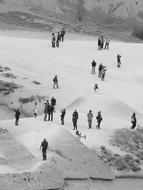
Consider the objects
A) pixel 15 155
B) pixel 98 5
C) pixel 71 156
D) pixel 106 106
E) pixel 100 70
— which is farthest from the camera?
pixel 98 5

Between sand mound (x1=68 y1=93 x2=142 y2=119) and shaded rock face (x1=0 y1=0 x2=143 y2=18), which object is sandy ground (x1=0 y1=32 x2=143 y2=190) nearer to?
sand mound (x1=68 y1=93 x2=142 y2=119)

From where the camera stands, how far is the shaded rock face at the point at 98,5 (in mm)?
110869

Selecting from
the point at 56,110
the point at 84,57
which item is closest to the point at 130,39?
the point at 84,57

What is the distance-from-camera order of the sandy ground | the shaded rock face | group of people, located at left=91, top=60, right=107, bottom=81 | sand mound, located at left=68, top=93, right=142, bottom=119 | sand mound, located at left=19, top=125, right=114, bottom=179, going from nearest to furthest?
sand mound, located at left=19, top=125, right=114, bottom=179
the sandy ground
sand mound, located at left=68, top=93, right=142, bottom=119
group of people, located at left=91, top=60, right=107, bottom=81
the shaded rock face

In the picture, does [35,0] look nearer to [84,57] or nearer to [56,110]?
[84,57]

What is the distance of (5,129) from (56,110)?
32.3ft

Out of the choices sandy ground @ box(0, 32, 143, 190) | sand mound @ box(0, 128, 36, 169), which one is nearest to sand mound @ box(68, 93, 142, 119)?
sandy ground @ box(0, 32, 143, 190)

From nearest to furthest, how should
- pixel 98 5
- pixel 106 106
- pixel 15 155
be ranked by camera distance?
pixel 15 155 < pixel 106 106 < pixel 98 5

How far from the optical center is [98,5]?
4582 inches

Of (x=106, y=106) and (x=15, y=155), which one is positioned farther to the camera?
(x=106, y=106)

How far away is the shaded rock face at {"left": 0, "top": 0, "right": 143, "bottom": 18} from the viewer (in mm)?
110869

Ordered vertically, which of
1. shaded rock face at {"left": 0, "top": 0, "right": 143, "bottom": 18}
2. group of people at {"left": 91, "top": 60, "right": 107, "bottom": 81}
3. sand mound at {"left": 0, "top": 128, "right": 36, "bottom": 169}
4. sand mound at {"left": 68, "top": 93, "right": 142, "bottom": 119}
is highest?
shaded rock face at {"left": 0, "top": 0, "right": 143, "bottom": 18}

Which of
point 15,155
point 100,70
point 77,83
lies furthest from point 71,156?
point 100,70

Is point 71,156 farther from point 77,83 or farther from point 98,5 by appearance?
point 98,5
